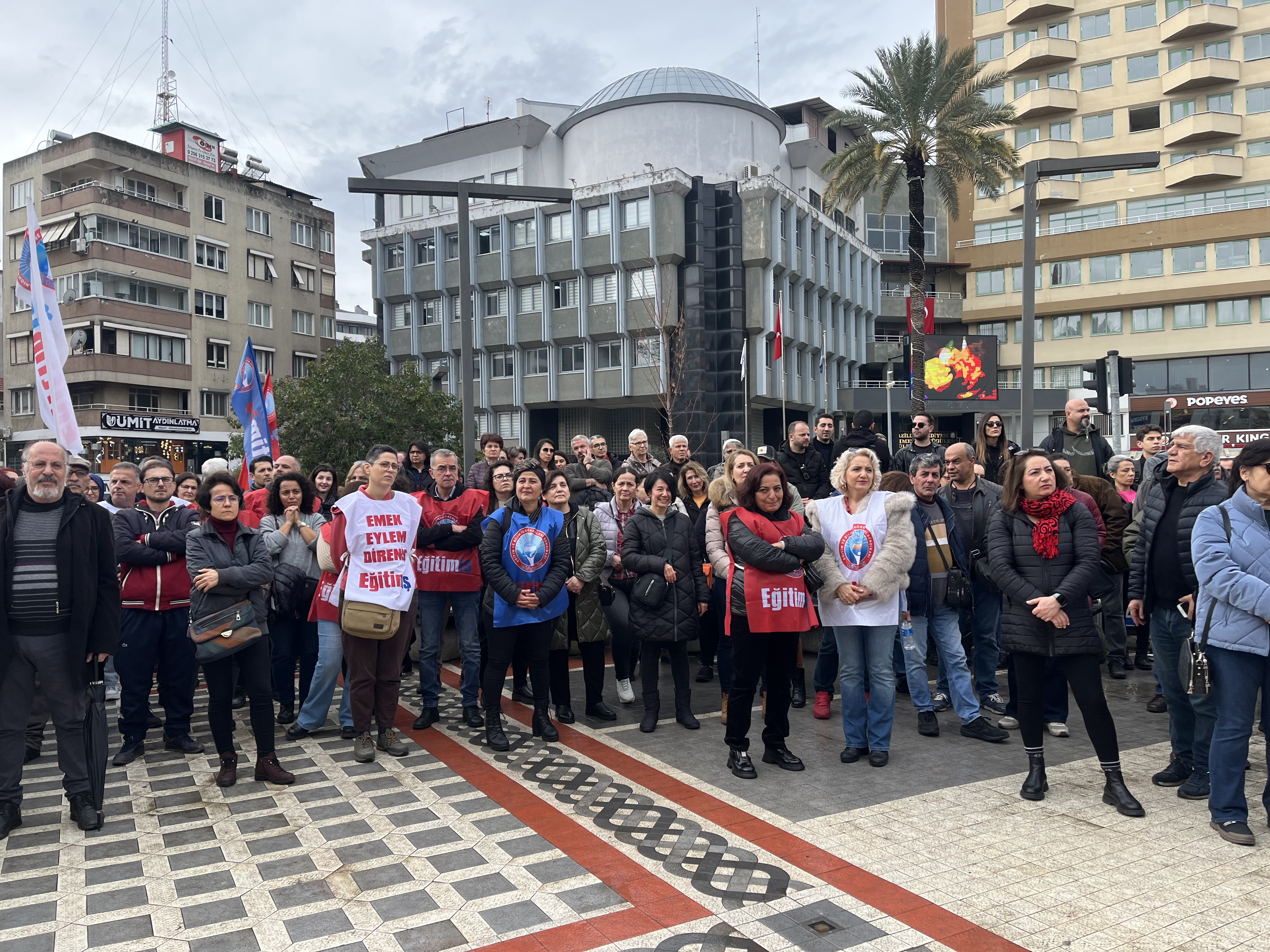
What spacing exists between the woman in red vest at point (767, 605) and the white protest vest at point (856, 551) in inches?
8.3

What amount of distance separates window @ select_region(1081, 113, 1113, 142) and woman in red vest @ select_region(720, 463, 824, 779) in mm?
55546

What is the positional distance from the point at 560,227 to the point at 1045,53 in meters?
30.0

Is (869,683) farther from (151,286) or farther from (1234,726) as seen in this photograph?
(151,286)

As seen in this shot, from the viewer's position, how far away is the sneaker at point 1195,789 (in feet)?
17.6

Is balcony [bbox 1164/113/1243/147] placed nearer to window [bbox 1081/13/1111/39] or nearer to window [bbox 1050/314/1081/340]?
window [bbox 1081/13/1111/39]

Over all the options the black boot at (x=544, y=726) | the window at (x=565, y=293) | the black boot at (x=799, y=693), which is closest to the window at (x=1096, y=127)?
the window at (x=565, y=293)

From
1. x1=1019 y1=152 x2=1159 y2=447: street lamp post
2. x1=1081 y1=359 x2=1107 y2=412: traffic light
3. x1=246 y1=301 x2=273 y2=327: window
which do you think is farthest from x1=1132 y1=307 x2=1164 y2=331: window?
x1=246 y1=301 x2=273 y2=327: window

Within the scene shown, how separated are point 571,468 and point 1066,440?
5.43m

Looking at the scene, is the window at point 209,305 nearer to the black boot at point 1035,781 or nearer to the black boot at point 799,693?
the black boot at point 799,693

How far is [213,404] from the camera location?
157ft

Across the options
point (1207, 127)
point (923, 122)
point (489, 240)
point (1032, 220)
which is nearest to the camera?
point (1032, 220)

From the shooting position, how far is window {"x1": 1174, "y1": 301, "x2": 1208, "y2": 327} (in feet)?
166

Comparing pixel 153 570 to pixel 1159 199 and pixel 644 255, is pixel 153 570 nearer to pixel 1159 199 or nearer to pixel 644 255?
pixel 644 255

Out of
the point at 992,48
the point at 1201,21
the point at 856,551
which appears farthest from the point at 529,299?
the point at 856,551
